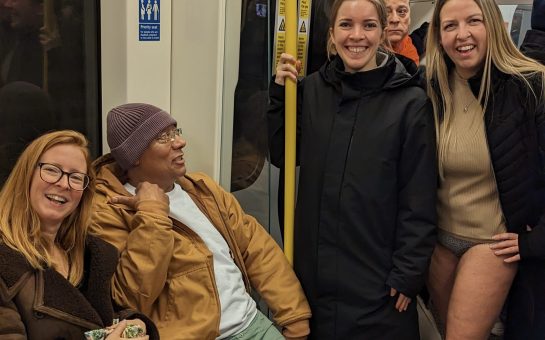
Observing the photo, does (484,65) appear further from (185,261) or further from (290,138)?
(185,261)

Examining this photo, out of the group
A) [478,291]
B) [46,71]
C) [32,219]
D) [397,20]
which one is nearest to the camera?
[32,219]

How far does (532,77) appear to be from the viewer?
1859 millimetres

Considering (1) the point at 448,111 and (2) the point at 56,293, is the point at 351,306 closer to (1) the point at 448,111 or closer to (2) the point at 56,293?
(1) the point at 448,111

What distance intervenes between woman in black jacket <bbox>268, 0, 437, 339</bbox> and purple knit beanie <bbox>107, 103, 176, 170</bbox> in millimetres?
436

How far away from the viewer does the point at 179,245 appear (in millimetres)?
1963

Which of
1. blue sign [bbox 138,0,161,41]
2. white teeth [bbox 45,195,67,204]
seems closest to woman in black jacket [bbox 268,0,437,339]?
blue sign [bbox 138,0,161,41]

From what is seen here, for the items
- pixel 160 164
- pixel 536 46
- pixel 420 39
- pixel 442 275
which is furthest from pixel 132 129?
pixel 420 39

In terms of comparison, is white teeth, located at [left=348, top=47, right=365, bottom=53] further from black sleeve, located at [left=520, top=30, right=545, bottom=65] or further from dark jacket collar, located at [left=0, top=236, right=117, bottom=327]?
dark jacket collar, located at [left=0, top=236, right=117, bottom=327]

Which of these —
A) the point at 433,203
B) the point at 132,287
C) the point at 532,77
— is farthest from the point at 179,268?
the point at 532,77

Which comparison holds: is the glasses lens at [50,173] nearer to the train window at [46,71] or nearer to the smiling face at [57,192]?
the smiling face at [57,192]

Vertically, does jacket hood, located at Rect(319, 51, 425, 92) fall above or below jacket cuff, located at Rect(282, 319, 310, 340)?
above

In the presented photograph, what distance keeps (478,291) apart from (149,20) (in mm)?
1532

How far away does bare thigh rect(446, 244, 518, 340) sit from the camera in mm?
1988

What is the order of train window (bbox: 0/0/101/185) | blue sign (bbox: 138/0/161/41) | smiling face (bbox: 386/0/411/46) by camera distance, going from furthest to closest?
smiling face (bbox: 386/0/411/46)
blue sign (bbox: 138/0/161/41)
train window (bbox: 0/0/101/185)
